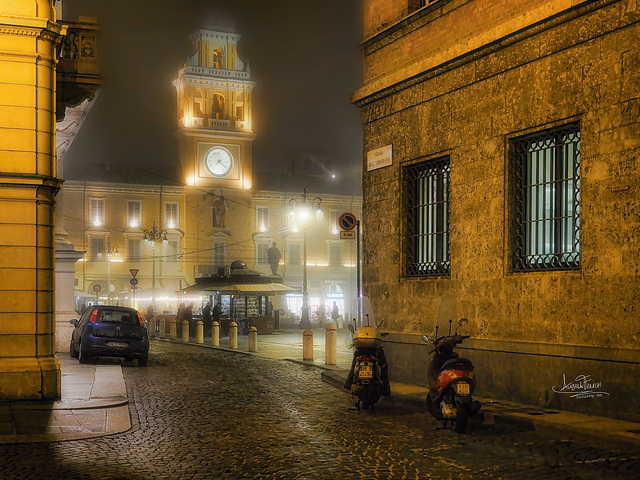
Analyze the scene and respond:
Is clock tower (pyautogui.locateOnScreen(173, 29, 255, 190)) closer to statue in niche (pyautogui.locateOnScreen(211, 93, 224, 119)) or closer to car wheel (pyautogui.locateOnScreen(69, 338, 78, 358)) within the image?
statue in niche (pyautogui.locateOnScreen(211, 93, 224, 119))

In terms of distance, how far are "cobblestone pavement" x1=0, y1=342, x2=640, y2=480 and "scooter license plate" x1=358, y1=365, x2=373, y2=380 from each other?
521 millimetres

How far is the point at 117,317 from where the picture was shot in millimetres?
22844

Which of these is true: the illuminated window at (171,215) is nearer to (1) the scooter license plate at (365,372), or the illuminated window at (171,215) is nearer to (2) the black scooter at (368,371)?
(2) the black scooter at (368,371)

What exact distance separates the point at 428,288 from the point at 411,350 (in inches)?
46.3

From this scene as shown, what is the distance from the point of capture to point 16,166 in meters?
13.1

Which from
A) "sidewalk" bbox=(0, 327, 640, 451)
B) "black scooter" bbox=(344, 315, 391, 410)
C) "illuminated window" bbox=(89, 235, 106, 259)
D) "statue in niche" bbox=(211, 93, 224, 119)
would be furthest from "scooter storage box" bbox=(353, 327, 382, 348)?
"statue in niche" bbox=(211, 93, 224, 119)

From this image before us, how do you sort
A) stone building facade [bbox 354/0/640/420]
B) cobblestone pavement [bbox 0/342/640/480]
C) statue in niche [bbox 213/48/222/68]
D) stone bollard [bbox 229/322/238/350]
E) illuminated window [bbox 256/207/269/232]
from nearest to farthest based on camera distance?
cobblestone pavement [bbox 0/342/640/480] < stone building facade [bbox 354/0/640/420] < stone bollard [bbox 229/322/238/350] < statue in niche [bbox 213/48/222/68] < illuminated window [bbox 256/207/269/232]

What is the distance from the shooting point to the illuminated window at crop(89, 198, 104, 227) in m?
71.8

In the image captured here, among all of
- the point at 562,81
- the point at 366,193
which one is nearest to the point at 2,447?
the point at 562,81

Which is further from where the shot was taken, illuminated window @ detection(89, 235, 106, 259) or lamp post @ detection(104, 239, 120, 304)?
illuminated window @ detection(89, 235, 106, 259)

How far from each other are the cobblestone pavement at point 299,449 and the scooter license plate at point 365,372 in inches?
20.5

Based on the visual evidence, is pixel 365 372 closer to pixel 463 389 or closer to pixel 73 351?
pixel 463 389

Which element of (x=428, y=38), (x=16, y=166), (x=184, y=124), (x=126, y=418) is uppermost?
(x=184, y=124)

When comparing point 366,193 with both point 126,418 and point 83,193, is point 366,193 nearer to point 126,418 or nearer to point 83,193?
point 126,418
